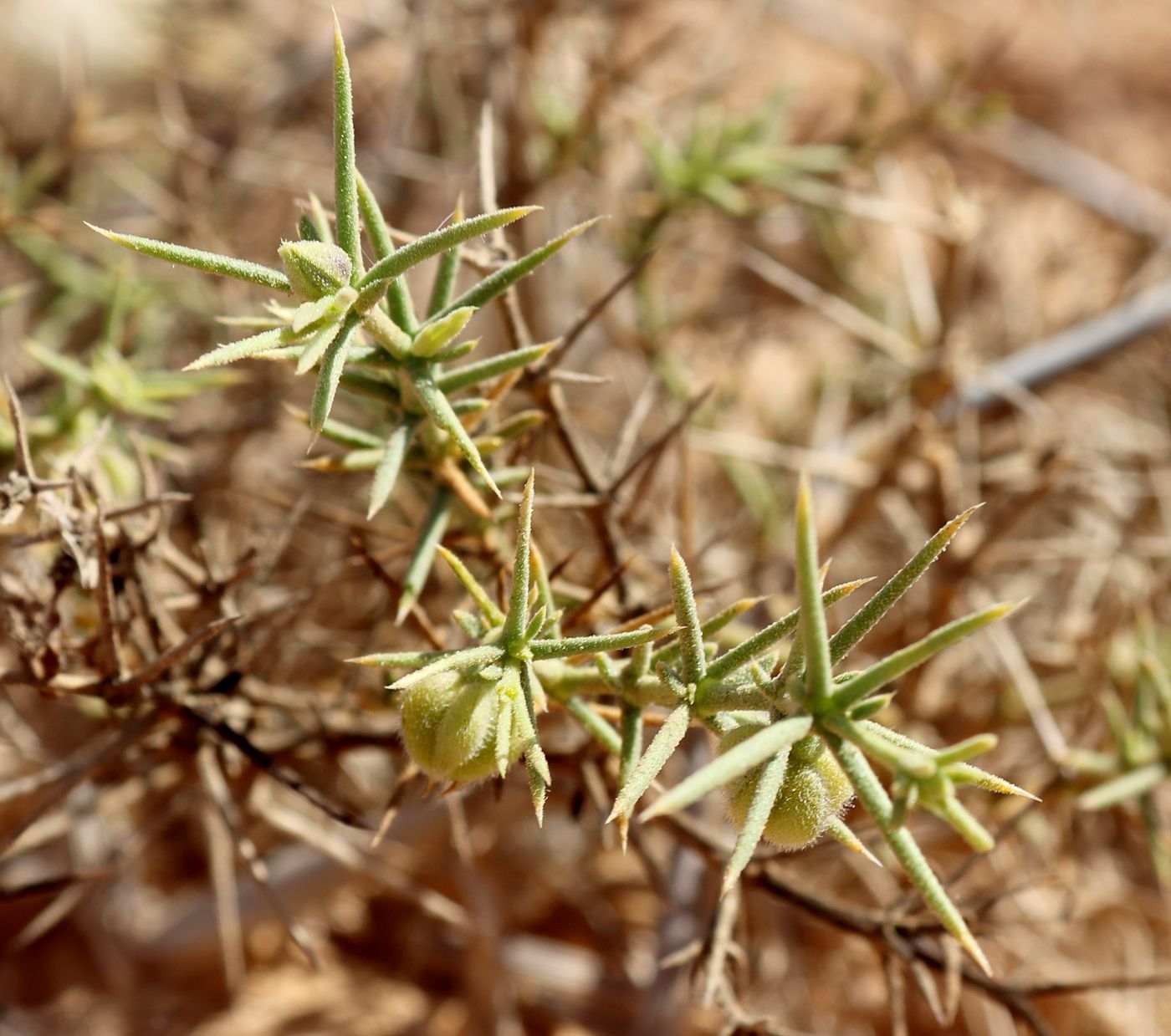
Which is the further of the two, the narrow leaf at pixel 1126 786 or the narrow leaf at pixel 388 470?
the narrow leaf at pixel 1126 786

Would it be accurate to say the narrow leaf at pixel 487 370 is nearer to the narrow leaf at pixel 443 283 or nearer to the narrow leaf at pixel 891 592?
the narrow leaf at pixel 443 283

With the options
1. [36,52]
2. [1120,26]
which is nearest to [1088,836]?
[36,52]

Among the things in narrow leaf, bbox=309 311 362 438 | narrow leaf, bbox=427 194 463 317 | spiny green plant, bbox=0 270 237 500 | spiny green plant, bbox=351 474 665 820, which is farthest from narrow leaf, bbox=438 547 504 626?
spiny green plant, bbox=0 270 237 500

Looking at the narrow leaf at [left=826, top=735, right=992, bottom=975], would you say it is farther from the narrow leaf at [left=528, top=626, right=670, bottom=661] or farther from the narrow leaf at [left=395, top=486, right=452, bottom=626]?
the narrow leaf at [left=395, top=486, right=452, bottom=626]

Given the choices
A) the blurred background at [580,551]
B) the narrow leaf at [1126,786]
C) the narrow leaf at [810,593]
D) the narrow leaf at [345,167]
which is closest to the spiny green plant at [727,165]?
the blurred background at [580,551]

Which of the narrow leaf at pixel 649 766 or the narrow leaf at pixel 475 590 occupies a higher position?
the narrow leaf at pixel 475 590

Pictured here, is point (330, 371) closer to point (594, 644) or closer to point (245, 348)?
point (245, 348)
